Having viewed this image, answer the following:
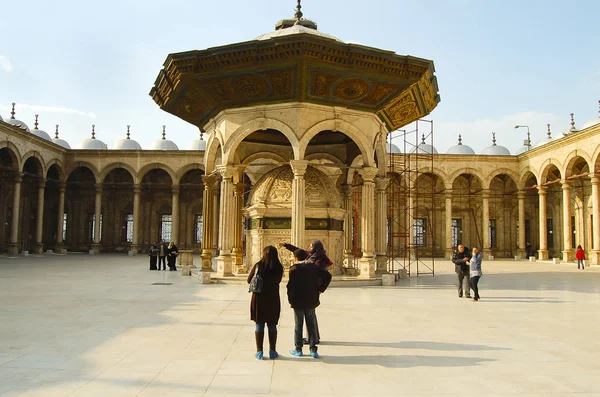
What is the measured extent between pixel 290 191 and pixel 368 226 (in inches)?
85.0

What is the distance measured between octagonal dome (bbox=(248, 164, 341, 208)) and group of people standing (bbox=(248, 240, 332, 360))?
25.1 ft

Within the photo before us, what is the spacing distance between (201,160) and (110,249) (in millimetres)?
9116

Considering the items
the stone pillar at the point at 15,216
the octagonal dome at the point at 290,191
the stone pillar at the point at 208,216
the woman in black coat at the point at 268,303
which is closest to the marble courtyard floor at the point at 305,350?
the woman in black coat at the point at 268,303

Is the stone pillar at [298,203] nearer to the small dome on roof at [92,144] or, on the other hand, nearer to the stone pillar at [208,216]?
the stone pillar at [208,216]

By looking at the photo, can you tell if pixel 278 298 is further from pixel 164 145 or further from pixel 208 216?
pixel 164 145

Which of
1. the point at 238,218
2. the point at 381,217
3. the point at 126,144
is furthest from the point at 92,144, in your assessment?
the point at 381,217

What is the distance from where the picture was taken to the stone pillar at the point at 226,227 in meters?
12.5

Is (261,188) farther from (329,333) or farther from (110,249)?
(110,249)

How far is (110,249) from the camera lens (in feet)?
109

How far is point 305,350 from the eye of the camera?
5230 mm

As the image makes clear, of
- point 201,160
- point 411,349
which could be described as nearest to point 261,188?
point 411,349

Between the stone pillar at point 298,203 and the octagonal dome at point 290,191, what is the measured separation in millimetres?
898

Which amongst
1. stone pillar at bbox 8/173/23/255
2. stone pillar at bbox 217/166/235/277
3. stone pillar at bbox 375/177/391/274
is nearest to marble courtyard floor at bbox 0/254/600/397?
stone pillar at bbox 217/166/235/277

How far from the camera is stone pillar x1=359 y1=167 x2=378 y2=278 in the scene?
41.1 ft
